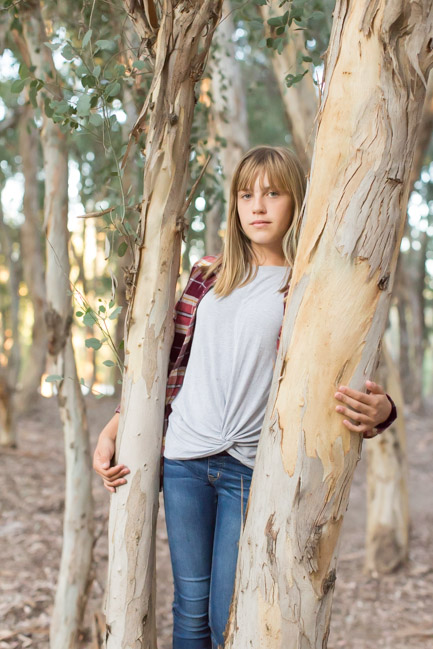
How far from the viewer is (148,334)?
188 cm

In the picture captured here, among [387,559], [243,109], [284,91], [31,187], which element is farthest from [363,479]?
[31,187]

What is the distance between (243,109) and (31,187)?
4439 mm

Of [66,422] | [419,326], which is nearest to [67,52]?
[66,422]

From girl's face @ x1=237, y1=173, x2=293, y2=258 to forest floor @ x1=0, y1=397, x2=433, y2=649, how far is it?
5.40 ft

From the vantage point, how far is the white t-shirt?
188cm

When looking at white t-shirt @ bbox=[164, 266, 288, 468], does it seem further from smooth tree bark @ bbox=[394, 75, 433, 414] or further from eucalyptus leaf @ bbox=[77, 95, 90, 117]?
smooth tree bark @ bbox=[394, 75, 433, 414]

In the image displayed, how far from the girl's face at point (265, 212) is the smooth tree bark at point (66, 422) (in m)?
1.29

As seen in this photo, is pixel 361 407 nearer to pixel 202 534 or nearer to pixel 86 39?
pixel 202 534

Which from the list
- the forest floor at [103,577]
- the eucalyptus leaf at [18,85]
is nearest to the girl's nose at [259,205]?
the eucalyptus leaf at [18,85]

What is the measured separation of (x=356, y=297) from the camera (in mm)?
1408

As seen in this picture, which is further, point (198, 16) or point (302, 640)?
point (198, 16)

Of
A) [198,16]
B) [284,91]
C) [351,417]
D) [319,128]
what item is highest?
[284,91]

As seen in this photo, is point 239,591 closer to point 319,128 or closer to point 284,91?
point 319,128

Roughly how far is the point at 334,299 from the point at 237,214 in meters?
0.77
